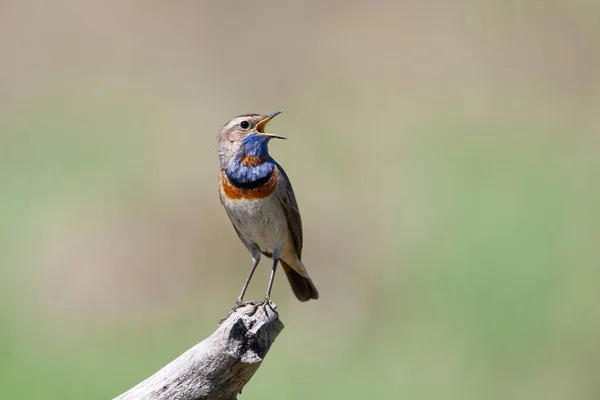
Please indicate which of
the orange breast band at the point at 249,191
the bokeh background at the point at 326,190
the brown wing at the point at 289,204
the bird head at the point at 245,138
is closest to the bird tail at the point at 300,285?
the brown wing at the point at 289,204

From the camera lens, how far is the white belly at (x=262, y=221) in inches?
266

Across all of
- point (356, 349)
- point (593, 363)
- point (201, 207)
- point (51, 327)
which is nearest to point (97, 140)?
point (201, 207)

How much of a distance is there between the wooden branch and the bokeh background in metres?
3.82

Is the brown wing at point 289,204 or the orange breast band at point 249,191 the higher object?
the orange breast band at point 249,191

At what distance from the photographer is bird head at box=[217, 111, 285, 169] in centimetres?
661

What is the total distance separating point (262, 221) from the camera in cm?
682

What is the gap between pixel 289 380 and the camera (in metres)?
9.33

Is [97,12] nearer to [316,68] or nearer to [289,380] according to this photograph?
[316,68]

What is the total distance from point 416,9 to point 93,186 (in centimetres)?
551

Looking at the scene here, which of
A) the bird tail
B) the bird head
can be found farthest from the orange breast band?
the bird tail

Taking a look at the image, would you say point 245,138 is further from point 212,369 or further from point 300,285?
point 212,369

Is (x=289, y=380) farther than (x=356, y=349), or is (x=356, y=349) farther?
(x=356, y=349)

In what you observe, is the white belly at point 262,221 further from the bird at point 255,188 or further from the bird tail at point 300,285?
the bird tail at point 300,285

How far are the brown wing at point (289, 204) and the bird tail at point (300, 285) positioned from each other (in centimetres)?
47
